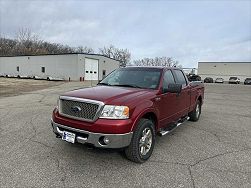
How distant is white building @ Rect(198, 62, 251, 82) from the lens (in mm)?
66875

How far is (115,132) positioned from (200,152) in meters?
2.18

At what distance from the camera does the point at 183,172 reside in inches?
154

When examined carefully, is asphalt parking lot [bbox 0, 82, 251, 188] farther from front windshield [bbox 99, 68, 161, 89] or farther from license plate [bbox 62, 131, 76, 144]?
front windshield [bbox 99, 68, 161, 89]

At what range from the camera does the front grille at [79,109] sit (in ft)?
12.7

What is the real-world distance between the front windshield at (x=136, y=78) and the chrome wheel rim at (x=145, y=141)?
1038 millimetres

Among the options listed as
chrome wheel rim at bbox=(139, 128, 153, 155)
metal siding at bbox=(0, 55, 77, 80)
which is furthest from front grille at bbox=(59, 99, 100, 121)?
metal siding at bbox=(0, 55, 77, 80)

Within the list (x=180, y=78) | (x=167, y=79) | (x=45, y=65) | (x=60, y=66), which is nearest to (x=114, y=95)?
(x=167, y=79)

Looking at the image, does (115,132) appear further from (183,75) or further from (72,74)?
(72,74)

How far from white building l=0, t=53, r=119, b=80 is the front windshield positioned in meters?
32.9

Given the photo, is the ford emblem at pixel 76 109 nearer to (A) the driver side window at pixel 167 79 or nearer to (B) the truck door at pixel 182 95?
(A) the driver side window at pixel 167 79

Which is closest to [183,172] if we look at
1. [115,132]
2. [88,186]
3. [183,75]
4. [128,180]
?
[128,180]

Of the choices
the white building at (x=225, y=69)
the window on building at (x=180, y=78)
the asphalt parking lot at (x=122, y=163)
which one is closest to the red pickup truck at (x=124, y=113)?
the asphalt parking lot at (x=122, y=163)

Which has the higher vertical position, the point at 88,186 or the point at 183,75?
the point at 183,75

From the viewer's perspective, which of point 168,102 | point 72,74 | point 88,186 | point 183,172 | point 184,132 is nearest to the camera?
point 88,186
